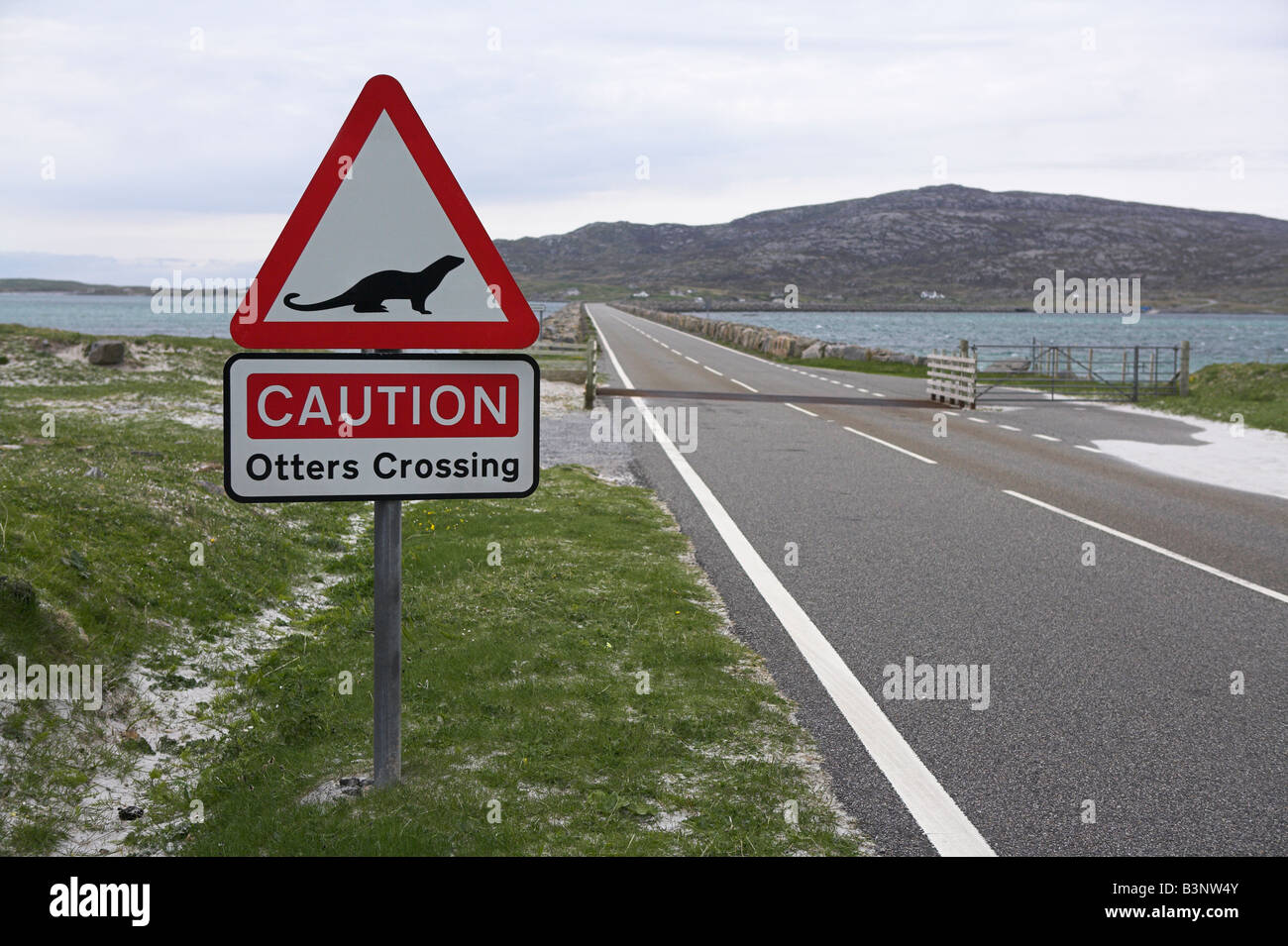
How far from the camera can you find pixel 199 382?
69.3 ft

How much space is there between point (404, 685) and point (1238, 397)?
74.6ft

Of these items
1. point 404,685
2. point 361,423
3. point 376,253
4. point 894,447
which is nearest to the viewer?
point 376,253

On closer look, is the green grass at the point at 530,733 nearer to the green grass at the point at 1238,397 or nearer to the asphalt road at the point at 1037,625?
the asphalt road at the point at 1037,625

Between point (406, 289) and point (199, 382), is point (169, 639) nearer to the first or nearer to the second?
point (406, 289)

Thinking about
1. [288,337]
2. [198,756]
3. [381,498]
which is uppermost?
[288,337]

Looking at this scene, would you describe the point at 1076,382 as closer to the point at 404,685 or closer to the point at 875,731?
the point at 875,731

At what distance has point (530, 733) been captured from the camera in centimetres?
439

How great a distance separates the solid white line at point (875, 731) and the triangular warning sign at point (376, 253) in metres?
2.18

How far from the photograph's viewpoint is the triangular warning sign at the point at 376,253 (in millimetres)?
3350

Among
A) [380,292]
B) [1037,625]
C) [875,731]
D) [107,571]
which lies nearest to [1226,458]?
[1037,625]

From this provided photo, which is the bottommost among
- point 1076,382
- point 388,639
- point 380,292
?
point 388,639

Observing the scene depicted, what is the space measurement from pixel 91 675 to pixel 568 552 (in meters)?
3.48

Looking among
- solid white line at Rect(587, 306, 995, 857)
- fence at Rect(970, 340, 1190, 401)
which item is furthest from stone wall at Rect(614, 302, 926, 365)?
solid white line at Rect(587, 306, 995, 857)
